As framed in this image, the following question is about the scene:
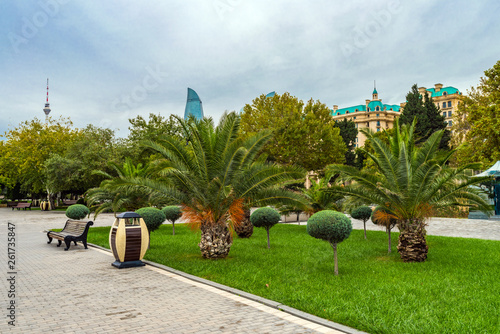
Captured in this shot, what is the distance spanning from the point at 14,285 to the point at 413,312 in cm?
790

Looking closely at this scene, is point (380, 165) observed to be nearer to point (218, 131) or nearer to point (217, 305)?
point (218, 131)

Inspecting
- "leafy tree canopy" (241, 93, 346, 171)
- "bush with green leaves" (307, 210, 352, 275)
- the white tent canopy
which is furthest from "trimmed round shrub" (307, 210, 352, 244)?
"leafy tree canopy" (241, 93, 346, 171)

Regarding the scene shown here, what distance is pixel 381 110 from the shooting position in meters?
99.4

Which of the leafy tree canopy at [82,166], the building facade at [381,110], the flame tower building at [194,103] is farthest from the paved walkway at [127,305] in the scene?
the building facade at [381,110]

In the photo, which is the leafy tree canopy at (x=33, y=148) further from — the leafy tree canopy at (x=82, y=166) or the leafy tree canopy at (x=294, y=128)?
the leafy tree canopy at (x=294, y=128)

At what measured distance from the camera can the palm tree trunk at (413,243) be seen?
998 centimetres

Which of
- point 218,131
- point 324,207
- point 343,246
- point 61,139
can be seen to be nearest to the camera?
point 218,131

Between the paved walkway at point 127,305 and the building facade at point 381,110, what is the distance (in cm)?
8729

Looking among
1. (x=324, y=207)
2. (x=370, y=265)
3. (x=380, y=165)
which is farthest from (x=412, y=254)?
(x=324, y=207)

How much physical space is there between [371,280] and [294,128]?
26.6 m

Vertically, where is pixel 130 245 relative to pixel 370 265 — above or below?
above

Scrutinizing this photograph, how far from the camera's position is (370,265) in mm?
9570

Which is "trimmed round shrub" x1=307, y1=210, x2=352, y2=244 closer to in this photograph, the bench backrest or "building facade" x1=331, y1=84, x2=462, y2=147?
the bench backrest

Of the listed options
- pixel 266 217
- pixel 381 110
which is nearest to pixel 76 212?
pixel 266 217
